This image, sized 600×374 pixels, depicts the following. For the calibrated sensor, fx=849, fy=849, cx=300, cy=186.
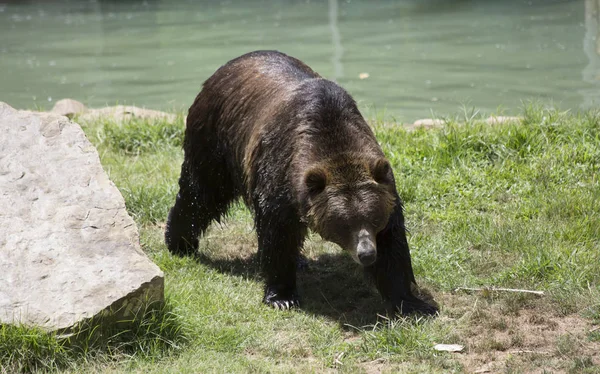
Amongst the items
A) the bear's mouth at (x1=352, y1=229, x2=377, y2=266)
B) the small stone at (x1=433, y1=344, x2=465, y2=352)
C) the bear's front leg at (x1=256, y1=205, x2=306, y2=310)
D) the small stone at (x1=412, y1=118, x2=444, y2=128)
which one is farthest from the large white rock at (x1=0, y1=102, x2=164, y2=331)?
the small stone at (x1=412, y1=118, x2=444, y2=128)

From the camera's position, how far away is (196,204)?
24.7ft

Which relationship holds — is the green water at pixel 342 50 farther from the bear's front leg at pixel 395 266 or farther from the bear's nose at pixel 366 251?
the bear's nose at pixel 366 251

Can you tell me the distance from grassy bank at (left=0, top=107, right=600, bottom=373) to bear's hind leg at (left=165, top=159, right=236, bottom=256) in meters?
0.21

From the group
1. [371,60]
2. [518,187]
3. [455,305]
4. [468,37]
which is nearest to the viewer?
[455,305]

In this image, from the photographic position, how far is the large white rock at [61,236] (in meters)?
5.25

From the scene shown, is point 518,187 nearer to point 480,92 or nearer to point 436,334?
point 436,334

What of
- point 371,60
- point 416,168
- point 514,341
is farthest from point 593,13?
point 514,341

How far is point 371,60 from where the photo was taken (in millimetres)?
16875

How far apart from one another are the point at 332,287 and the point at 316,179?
142 cm

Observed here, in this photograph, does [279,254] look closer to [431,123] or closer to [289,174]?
[289,174]

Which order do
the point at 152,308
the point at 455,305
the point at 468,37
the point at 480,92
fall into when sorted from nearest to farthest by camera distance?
the point at 152,308 → the point at 455,305 → the point at 480,92 → the point at 468,37

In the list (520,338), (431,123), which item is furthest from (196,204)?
(431,123)

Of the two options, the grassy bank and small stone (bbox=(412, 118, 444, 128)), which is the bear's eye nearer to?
the grassy bank

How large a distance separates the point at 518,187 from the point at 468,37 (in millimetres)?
10895
